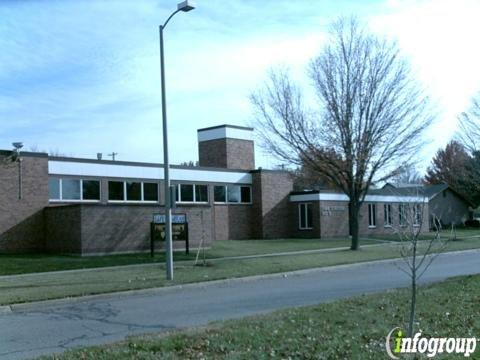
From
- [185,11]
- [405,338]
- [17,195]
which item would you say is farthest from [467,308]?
[17,195]

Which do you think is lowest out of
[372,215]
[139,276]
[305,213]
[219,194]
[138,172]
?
[139,276]

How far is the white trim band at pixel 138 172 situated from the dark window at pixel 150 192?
16.5 inches

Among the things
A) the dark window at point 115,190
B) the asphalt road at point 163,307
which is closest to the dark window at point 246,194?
the dark window at point 115,190

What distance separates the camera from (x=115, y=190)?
32.7 meters

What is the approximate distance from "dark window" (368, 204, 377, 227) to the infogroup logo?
40.5 m

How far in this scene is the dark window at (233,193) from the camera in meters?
39.3

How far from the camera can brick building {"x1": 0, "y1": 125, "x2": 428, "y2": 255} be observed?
27.7 metres

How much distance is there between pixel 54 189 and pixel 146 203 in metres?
4.92

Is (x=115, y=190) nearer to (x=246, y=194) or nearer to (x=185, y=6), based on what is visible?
(x=246, y=194)

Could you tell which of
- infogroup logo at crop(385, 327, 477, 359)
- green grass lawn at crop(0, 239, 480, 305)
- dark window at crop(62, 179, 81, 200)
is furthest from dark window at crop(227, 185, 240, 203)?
infogroup logo at crop(385, 327, 477, 359)

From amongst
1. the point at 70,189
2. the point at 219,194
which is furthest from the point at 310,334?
the point at 219,194

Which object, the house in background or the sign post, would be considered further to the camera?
the house in background

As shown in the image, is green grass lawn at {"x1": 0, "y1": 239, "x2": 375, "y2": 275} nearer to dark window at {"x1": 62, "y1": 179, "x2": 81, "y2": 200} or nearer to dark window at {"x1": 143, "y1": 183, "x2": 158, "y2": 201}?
dark window at {"x1": 62, "y1": 179, "x2": 81, "y2": 200}

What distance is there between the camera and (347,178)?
29.9 metres
